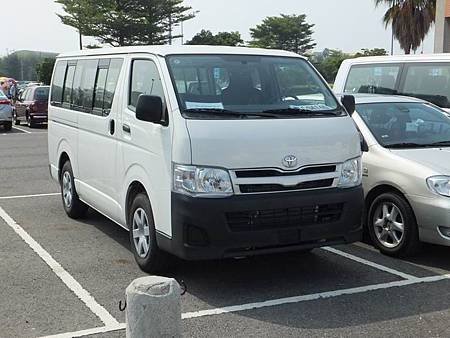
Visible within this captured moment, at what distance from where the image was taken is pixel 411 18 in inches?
1330

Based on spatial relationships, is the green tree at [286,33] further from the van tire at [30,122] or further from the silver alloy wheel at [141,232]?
the silver alloy wheel at [141,232]

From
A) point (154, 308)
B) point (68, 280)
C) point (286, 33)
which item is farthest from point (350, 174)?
point (286, 33)

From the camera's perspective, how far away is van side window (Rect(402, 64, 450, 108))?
899 cm

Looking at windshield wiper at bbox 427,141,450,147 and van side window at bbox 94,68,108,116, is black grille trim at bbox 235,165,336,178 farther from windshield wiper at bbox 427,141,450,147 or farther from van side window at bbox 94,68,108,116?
van side window at bbox 94,68,108,116

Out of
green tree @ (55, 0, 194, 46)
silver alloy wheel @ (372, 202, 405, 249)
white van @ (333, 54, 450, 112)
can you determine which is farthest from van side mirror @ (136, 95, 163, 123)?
green tree @ (55, 0, 194, 46)

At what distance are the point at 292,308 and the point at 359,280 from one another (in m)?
0.95

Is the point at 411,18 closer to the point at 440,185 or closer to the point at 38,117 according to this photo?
the point at 38,117

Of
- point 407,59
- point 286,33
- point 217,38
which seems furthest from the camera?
point 286,33

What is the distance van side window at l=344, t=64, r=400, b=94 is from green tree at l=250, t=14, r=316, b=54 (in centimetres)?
7739

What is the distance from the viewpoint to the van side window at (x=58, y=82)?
26.1 feet

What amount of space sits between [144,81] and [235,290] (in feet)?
6.70

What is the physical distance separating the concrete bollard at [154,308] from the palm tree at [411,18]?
33.0 metres

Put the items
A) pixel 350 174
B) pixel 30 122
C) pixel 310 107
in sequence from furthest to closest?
pixel 30 122, pixel 310 107, pixel 350 174

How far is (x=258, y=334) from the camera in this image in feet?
14.0
